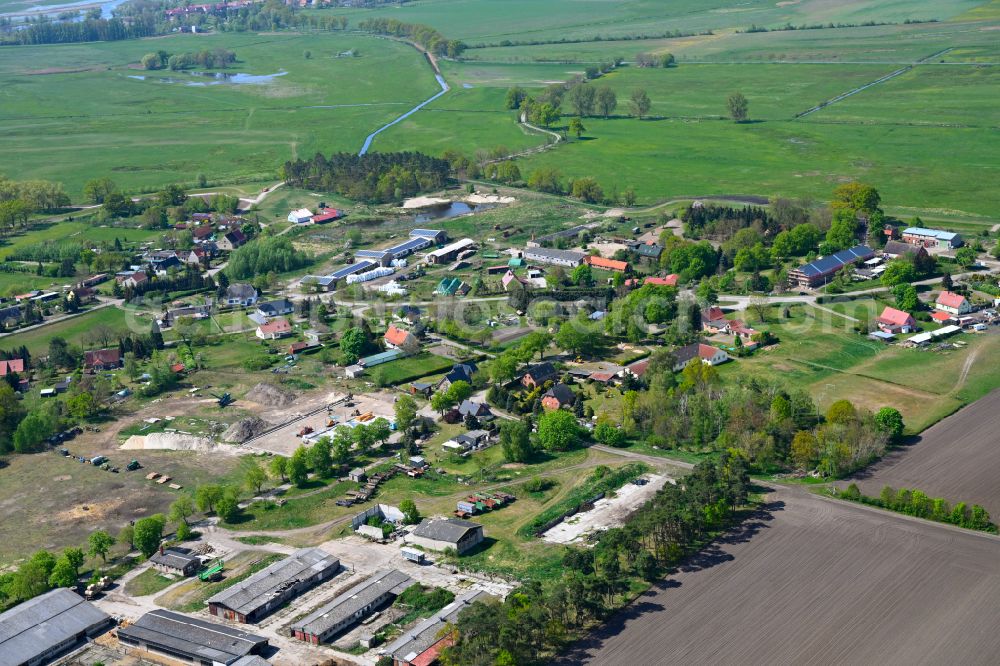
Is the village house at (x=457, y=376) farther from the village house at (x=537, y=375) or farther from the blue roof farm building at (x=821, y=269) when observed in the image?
the blue roof farm building at (x=821, y=269)

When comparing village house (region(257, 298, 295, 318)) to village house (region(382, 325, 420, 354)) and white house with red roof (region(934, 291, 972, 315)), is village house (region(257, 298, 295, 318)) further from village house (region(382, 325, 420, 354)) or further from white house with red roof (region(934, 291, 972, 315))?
white house with red roof (region(934, 291, 972, 315))

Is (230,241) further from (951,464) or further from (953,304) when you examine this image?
(951,464)

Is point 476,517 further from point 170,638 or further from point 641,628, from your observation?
point 170,638

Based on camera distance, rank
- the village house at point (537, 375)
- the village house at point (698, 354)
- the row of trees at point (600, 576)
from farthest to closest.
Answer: the village house at point (698, 354) → the village house at point (537, 375) → the row of trees at point (600, 576)

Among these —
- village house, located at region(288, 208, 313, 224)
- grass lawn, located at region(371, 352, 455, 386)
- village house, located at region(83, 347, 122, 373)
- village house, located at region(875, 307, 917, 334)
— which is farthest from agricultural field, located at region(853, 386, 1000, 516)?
village house, located at region(288, 208, 313, 224)

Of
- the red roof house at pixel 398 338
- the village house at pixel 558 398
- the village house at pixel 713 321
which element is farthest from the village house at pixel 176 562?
the village house at pixel 713 321

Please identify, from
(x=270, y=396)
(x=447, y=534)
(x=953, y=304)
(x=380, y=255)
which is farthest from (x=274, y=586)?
(x=953, y=304)
